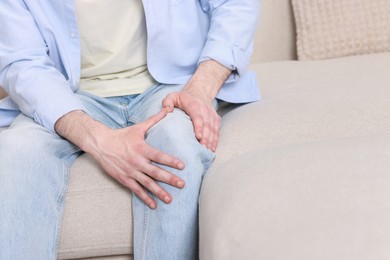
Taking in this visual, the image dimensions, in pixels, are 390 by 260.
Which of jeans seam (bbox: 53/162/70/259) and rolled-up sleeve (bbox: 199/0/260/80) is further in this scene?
rolled-up sleeve (bbox: 199/0/260/80)

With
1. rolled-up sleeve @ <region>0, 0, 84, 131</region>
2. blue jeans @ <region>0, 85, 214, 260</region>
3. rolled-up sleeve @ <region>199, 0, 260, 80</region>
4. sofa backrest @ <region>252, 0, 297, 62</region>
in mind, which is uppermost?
rolled-up sleeve @ <region>199, 0, 260, 80</region>

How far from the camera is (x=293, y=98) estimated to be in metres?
1.39

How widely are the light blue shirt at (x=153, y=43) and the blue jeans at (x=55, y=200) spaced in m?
0.19

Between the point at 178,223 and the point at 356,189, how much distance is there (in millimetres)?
342

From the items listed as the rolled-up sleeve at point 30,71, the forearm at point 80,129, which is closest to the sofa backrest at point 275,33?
the rolled-up sleeve at point 30,71

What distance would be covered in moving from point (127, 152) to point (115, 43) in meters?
Result: 0.36

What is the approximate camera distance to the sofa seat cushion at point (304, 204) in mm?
766

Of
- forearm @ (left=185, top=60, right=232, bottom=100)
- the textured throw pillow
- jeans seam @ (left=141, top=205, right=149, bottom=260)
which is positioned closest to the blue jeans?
jeans seam @ (left=141, top=205, right=149, bottom=260)

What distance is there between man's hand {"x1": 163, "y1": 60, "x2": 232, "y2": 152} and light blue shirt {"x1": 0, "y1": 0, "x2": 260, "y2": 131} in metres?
0.03

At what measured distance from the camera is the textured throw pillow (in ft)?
6.12

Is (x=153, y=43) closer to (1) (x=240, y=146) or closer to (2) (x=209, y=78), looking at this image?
(2) (x=209, y=78)

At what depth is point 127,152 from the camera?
3.68ft

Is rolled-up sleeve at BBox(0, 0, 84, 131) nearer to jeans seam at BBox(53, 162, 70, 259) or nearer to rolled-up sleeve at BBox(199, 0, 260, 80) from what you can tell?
jeans seam at BBox(53, 162, 70, 259)

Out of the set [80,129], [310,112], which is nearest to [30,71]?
[80,129]
